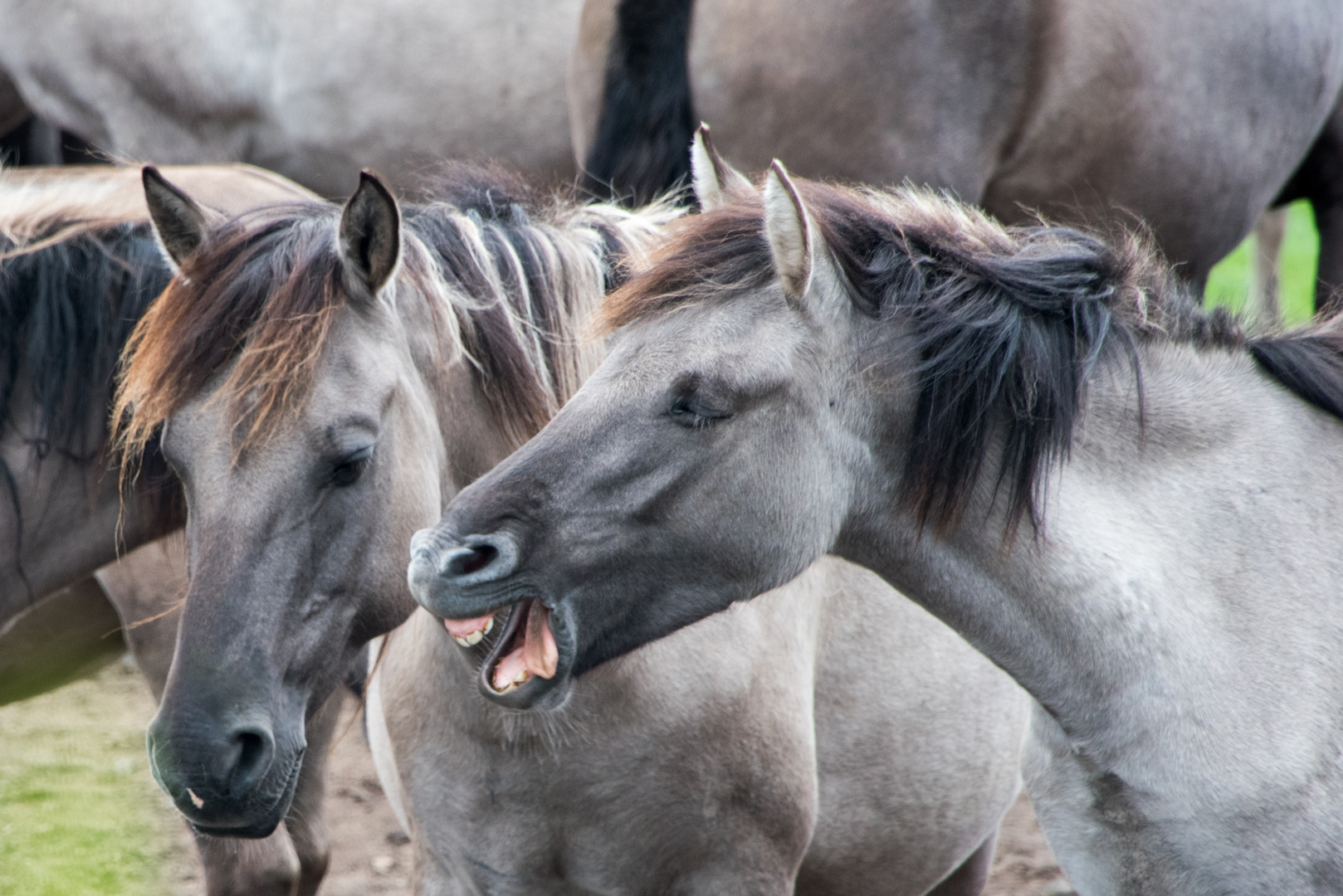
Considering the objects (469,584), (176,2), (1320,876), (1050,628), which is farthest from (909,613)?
(176,2)

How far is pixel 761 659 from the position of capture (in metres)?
2.48

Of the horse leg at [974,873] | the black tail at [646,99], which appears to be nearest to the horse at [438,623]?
the horse leg at [974,873]

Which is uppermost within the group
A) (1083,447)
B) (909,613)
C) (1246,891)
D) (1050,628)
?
(1083,447)

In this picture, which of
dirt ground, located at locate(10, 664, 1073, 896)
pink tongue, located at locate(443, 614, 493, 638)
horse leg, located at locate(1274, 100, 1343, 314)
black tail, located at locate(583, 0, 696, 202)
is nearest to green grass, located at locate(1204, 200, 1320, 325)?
horse leg, located at locate(1274, 100, 1343, 314)

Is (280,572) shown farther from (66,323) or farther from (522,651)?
(66,323)

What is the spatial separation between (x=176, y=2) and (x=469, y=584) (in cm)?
424

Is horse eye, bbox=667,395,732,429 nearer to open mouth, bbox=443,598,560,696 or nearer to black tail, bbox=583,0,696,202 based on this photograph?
open mouth, bbox=443,598,560,696

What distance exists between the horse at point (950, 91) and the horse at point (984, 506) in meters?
1.92

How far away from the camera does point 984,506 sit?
1.99 m

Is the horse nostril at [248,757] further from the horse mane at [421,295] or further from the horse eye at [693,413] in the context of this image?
the horse eye at [693,413]

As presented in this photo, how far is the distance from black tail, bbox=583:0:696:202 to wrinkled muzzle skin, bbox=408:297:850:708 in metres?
2.12

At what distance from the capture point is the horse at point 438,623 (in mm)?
2066

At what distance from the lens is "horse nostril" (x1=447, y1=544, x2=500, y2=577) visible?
1.83 metres

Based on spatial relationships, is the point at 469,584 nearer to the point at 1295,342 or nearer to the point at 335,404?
the point at 335,404
